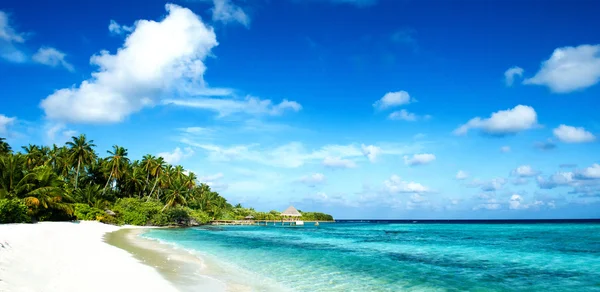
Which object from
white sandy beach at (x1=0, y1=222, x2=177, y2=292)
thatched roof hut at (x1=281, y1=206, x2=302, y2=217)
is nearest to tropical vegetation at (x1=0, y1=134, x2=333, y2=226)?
white sandy beach at (x1=0, y1=222, x2=177, y2=292)

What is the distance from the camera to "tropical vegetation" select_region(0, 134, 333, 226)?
32.5 metres

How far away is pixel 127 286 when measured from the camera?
9.97 meters

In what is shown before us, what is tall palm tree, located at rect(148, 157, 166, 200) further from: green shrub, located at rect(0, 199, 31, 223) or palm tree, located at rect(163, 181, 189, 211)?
green shrub, located at rect(0, 199, 31, 223)

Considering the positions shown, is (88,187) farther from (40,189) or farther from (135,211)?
(40,189)

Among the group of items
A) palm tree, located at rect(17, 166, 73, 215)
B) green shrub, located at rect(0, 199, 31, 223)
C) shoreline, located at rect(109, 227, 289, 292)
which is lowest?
shoreline, located at rect(109, 227, 289, 292)

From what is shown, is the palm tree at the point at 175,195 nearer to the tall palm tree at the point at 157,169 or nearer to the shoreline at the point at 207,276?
the tall palm tree at the point at 157,169

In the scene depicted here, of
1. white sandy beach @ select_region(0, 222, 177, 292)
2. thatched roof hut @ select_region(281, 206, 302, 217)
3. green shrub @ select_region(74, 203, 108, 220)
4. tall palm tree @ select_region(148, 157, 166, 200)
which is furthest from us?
thatched roof hut @ select_region(281, 206, 302, 217)

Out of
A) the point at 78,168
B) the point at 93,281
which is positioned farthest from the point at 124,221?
the point at 93,281

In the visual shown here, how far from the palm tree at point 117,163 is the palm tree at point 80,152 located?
112 inches

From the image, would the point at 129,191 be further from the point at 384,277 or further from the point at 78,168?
the point at 384,277

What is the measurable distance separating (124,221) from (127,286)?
49.2 metres

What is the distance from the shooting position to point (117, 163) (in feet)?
182

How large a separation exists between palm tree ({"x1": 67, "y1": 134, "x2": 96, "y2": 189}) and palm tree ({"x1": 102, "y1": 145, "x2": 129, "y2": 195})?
2.85 metres

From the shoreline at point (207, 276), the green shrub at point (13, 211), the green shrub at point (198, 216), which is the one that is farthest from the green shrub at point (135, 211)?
the shoreline at point (207, 276)
